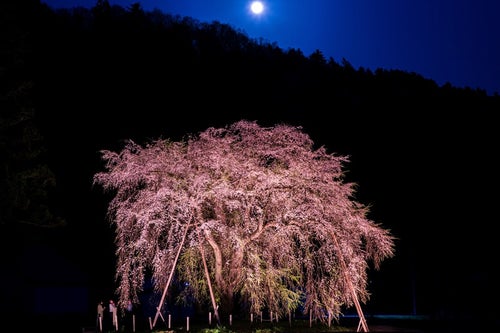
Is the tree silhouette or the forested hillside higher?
the forested hillside

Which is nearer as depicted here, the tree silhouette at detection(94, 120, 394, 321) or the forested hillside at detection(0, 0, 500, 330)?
the tree silhouette at detection(94, 120, 394, 321)

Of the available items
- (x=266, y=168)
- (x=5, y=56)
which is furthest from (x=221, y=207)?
(x=5, y=56)

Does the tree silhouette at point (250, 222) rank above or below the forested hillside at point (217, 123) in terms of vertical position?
below

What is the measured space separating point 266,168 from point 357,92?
1796 inches

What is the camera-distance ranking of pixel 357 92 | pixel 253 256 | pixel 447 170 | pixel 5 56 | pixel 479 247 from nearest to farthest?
pixel 253 256
pixel 5 56
pixel 479 247
pixel 447 170
pixel 357 92

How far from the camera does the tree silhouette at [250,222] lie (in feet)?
55.2

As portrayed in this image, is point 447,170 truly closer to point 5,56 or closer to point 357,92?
point 357,92

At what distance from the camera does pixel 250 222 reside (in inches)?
687

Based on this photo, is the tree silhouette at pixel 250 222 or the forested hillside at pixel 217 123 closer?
the tree silhouette at pixel 250 222

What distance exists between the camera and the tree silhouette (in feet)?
55.2

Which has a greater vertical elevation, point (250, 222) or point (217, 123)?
point (217, 123)

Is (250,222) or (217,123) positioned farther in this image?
(217,123)

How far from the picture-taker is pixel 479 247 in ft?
143

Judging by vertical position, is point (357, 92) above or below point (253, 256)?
above
